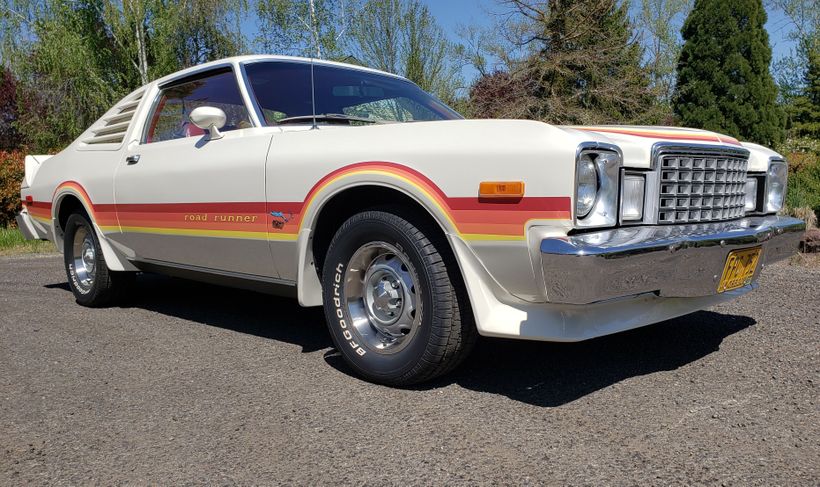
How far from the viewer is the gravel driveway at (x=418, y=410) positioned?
2197 millimetres

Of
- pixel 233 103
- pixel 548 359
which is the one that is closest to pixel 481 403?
pixel 548 359

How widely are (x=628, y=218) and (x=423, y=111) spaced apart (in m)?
1.95

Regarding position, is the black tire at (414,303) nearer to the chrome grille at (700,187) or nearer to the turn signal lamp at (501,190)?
the turn signal lamp at (501,190)

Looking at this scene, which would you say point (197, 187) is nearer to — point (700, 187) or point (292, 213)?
point (292, 213)

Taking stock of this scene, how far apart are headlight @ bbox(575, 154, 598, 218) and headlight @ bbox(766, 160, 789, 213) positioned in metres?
1.62

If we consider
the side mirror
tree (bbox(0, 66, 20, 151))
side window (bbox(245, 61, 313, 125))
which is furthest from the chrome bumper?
tree (bbox(0, 66, 20, 151))

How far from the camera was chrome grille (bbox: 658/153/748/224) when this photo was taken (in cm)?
277

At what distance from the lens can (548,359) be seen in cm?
339

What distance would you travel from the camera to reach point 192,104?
14.3 ft

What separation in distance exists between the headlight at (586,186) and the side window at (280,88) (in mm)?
1799

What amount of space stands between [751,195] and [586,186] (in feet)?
5.22

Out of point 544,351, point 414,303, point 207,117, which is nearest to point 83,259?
point 207,117

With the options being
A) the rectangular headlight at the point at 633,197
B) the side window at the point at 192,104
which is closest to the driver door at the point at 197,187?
the side window at the point at 192,104

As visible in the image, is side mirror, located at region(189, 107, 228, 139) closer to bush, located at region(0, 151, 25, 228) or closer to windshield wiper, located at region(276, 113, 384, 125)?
windshield wiper, located at region(276, 113, 384, 125)
